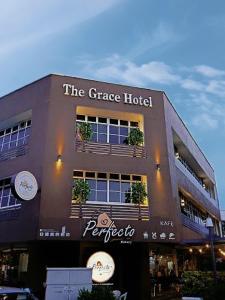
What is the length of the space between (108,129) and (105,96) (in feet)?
5.87

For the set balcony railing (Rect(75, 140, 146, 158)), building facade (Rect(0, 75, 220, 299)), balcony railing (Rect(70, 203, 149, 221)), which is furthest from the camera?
balcony railing (Rect(75, 140, 146, 158))

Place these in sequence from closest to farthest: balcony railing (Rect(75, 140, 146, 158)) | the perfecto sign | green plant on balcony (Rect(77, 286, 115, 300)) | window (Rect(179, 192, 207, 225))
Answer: green plant on balcony (Rect(77, 286, 115, 300)) < balcony railing (Rect(75, 140, 146, 158)) < the perfecto sign < window (Rect(179, 192, 207, 225))

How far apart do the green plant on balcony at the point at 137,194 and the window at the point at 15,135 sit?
6281 millimetres

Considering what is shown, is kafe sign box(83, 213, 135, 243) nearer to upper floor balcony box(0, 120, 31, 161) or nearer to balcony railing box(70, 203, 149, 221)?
balcony railing box(70, 203, 149, 221)

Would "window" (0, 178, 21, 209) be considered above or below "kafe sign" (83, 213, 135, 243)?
above

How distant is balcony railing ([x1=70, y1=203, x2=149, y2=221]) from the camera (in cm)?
1714

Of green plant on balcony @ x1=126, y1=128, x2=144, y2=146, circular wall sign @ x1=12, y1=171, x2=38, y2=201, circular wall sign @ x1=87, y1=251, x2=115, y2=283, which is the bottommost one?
circular wall sign @ x1=87, y1=251, x2=115, y2=283

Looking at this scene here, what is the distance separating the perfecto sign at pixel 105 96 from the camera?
1939 cm

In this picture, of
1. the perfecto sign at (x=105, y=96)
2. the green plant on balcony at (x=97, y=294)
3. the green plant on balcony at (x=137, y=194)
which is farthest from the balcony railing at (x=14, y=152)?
the green plant on balcony at (x=97, y=294)

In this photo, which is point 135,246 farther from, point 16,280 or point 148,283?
point 16,280

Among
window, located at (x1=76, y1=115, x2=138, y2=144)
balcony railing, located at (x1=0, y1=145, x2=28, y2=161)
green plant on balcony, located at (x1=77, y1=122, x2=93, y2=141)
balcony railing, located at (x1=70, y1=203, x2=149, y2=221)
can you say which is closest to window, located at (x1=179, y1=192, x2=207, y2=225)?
window, located at (x1=76, y1=115, x2=138, y2=144)

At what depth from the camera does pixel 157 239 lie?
17234 millimetres

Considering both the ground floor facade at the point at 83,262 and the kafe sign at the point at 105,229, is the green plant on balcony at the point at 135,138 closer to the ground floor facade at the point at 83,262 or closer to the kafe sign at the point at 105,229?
the kafe sign at the point at 105,229

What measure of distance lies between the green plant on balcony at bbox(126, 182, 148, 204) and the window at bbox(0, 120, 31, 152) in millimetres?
6281
